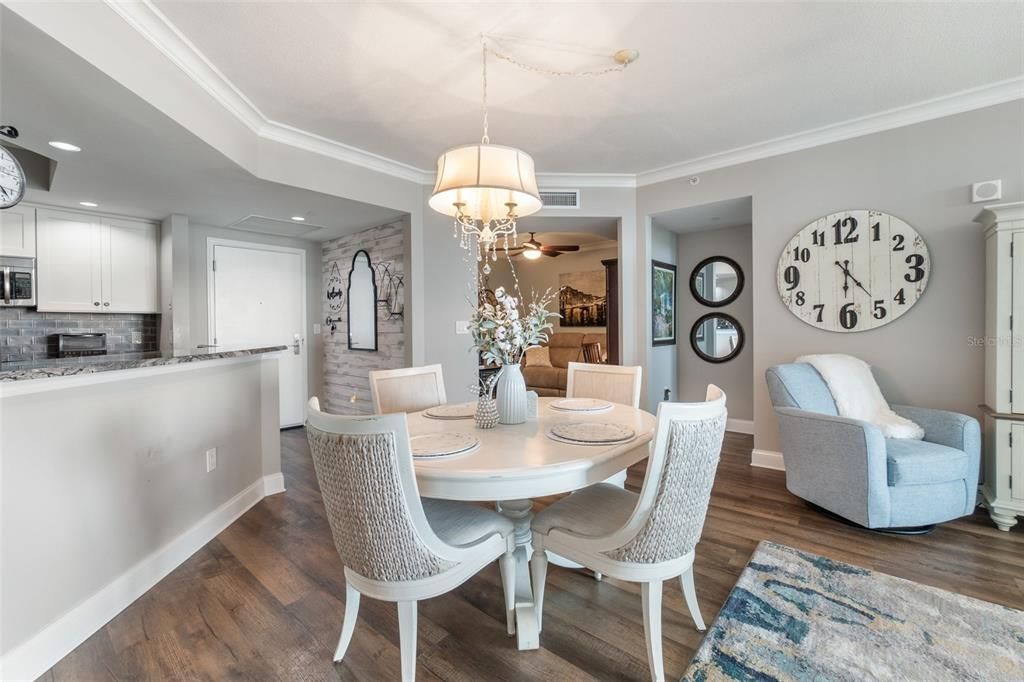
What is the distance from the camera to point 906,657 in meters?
1.51

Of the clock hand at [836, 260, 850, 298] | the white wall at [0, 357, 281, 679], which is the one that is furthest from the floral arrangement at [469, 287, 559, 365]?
the clock hand at [836, 260, 850, 298]

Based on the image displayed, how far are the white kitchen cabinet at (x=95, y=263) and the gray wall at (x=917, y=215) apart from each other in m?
5.44

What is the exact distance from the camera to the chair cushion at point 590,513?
5.05ft

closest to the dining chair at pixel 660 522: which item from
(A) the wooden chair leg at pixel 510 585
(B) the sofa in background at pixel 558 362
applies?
(A) the wooden chair leg at pixel 510 585

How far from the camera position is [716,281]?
483cm

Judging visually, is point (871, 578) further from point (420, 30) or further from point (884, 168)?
point (420, 30)

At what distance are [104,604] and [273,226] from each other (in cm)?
349

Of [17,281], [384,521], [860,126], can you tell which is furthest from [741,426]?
[17,281]

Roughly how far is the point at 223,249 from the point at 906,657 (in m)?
5.57

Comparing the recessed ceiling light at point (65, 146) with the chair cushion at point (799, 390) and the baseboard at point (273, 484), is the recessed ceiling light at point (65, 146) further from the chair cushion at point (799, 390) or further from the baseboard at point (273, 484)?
the chair cushion at point (799, 390)

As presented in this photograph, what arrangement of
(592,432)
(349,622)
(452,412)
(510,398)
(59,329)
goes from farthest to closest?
(59,329) → (452,412) → (510,398) → (592,432) → (349,622)

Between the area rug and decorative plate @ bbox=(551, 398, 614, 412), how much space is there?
949 millimetres

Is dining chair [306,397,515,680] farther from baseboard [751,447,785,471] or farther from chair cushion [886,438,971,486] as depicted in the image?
baseboard [751,447,785,471]

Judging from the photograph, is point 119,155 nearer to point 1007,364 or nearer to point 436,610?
point 436,610
